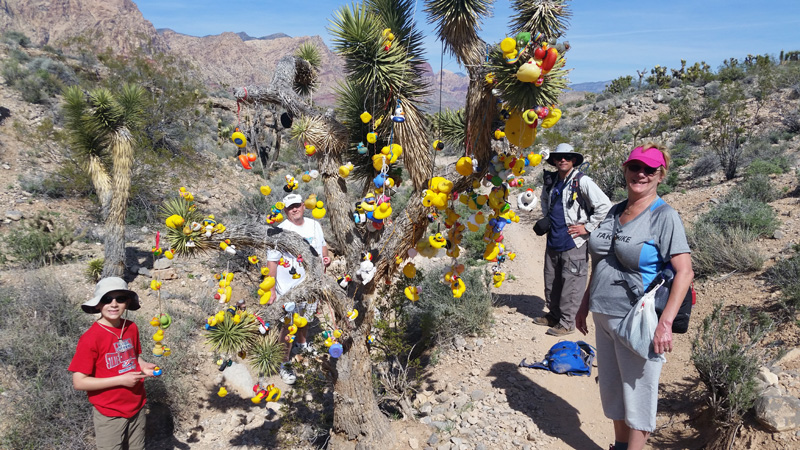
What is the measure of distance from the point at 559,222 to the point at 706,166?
9481mm

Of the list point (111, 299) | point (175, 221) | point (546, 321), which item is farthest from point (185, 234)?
point (546, 321)

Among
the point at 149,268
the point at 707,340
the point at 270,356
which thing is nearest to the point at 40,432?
the point at 270,356

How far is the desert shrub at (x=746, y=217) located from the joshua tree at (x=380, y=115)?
235 inches

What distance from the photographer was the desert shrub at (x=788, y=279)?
4.60m

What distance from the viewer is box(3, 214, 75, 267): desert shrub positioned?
7.17 meters

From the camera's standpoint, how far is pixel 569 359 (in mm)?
4609

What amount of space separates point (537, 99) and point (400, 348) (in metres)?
2.78

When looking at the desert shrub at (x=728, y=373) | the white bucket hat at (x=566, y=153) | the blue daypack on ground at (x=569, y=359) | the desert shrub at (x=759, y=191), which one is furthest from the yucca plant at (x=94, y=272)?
the desert shrub at (x=759, y=191)

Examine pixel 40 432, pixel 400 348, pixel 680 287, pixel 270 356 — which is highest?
pixel 680 287

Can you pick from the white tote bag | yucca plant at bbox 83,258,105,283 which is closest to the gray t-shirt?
the white tote bag

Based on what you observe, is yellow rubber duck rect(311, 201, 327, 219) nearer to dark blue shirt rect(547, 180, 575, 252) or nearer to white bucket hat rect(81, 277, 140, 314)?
white bucket hat rect(81, 277, 140, 314)

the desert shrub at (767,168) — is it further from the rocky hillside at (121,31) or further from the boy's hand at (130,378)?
the rocky hillside at (121,31)

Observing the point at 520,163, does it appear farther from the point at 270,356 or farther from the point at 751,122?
the point at 751,122

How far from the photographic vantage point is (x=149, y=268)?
8.09 meters
